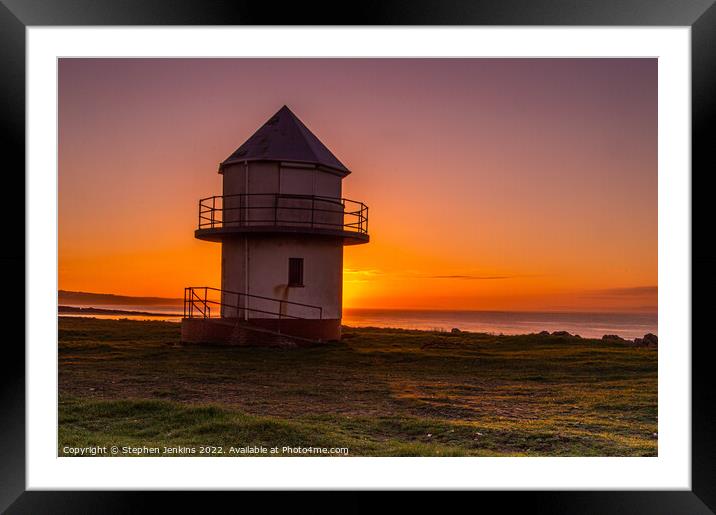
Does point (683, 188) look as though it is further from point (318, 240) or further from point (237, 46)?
point (318, 240)

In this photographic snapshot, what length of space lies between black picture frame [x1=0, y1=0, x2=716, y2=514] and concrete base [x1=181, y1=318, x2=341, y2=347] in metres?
12.9

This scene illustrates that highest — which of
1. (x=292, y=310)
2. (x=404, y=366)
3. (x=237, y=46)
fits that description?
(x=237, y=46)

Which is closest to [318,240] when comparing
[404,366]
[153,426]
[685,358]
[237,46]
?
[404,366]

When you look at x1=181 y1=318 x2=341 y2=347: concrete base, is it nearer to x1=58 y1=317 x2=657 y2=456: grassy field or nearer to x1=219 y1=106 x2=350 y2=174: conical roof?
x1=58 y1=317 x2=657 y2=456: grassy field

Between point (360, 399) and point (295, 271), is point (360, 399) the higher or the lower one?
the lower one

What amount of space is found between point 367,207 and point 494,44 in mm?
13575

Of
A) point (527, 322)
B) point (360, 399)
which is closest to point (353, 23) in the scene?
point (360, 399)

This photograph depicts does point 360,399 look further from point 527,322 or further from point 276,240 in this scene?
point 527,322

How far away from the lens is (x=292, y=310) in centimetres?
1934

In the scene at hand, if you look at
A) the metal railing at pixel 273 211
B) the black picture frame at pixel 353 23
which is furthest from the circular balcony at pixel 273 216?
the black picture frame at pixel 353 23

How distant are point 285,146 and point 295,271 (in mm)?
3916

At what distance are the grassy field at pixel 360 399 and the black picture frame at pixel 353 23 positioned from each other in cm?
212

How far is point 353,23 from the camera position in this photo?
5738 millimetres

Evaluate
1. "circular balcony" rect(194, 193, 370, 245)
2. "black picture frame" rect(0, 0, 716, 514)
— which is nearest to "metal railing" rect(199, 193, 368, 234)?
"circular balcony" rect(194, 193, 370, 245)
